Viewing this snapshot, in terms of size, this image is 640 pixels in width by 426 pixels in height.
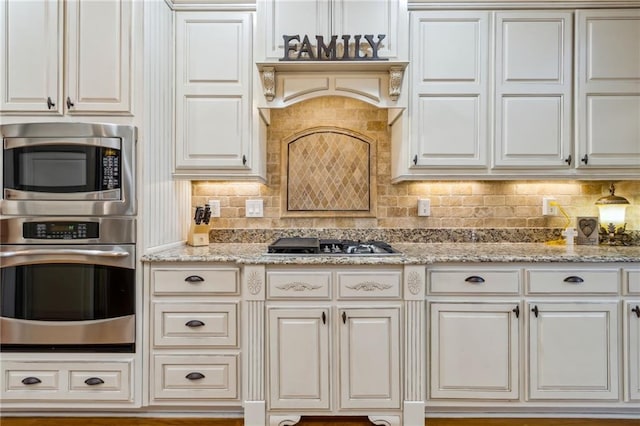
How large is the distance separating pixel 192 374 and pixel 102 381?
51cm

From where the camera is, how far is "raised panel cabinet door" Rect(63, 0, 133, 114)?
2018mm

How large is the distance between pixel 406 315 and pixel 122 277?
1617mm

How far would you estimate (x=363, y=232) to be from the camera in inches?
107

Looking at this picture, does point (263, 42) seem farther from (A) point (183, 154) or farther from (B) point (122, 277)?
(B) point (122, 277)

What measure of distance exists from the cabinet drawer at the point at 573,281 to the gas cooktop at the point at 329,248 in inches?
31.4

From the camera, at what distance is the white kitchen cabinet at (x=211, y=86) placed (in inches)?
91.3

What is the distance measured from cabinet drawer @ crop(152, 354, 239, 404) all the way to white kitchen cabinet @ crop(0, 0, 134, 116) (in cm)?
149

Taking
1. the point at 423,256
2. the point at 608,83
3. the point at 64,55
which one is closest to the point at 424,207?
the point at 423,256

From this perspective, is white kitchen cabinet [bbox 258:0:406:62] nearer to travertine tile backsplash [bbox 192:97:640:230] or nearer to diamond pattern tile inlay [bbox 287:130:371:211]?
travertine tile backsplash [bbox 192:97:640:230]

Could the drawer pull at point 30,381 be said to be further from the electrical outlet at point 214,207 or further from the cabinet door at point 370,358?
the cabinet door at point 370,358

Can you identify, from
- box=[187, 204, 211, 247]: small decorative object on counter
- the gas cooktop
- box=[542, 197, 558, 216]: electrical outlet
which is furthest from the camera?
box=[542, 197, 558, 216]: electrical outlet

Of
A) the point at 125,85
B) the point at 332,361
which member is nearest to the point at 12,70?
the point at 125,85

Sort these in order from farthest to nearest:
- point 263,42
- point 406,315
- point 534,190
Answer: point 534,190
point 263,42
point 406,315

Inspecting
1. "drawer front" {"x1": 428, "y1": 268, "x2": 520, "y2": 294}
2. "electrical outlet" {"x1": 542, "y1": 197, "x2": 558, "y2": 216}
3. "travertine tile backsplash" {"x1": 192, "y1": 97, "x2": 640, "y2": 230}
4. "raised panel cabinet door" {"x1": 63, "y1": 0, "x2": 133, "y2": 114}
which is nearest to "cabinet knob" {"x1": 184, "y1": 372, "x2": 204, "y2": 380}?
"travertine tile backsplash" {"x1": 192, "y1": 97, "x2": 640, "y2": 230}
